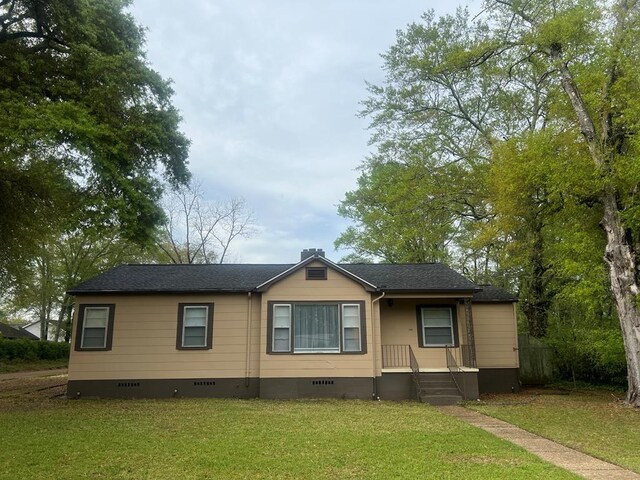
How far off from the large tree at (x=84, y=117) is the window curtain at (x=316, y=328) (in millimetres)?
4847

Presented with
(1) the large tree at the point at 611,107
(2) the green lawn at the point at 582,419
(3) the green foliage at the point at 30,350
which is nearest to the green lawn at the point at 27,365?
(3) the green foliage at the point at 30,350

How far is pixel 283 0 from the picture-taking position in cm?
1314

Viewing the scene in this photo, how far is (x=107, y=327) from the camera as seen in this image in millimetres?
13508

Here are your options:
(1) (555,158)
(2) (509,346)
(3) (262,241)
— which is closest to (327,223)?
(3) (262,241)

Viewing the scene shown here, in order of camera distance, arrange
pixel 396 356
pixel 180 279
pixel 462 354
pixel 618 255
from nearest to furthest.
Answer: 1. pixel 618 255
2. pixel 462 354
3. pixel 396 356
4. pixel 180 279

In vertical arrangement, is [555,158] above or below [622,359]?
above

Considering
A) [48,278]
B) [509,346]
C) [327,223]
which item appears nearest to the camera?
[509,346]

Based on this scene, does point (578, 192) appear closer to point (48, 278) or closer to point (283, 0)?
point (283, 0)

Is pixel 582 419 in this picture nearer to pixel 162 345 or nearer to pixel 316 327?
pixel 316 327

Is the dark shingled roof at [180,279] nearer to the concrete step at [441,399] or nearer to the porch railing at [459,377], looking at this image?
the concrete step at [441,399]

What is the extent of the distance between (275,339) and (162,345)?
3.35m

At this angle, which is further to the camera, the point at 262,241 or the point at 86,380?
the point at 262,241

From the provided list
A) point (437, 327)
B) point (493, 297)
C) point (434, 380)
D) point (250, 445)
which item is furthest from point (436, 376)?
point (250, 445)

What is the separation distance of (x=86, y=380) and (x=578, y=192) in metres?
14.7
